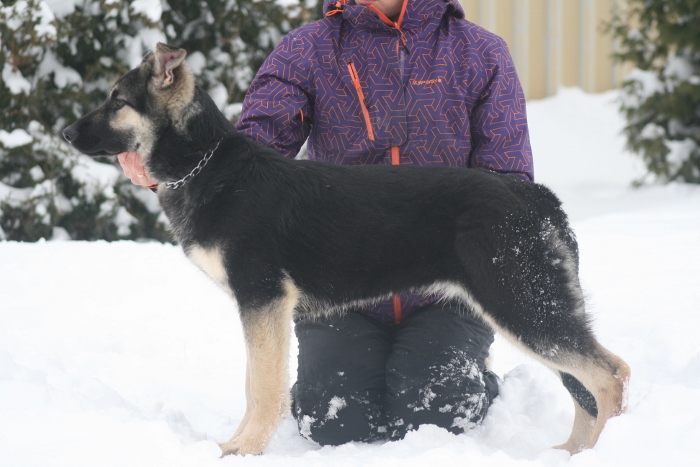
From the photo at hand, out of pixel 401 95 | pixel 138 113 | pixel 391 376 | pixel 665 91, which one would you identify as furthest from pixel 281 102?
pixel 665 91

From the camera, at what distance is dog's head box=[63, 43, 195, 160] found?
330 centimetres

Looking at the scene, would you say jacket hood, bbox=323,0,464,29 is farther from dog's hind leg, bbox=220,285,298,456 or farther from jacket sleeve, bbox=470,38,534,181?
dog's hind leg, bbox=220,285,298,456

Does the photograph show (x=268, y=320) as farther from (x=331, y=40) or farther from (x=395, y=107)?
(x=331, y=40)

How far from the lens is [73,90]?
6336mm

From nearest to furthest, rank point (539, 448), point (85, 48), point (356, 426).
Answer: point (539, 448) → point (356, 426) → point (85, 48)

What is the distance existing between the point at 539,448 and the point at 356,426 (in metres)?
0.83

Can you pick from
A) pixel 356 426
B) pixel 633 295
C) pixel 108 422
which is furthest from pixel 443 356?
pixel 633 295

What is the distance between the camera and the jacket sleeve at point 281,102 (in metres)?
3.62

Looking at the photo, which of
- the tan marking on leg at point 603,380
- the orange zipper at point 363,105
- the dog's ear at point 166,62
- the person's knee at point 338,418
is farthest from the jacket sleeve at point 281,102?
the tan marking on leg at point 603,380

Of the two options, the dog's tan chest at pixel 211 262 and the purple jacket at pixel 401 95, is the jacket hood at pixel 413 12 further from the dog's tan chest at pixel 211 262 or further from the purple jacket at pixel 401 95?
the dog's tan chest at pixel 211 262

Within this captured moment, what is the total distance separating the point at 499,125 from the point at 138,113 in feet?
5.48

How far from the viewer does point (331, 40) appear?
148 inches

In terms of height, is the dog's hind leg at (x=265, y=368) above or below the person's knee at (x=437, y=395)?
above

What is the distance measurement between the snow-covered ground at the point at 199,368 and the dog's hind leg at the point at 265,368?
0.17 meters
